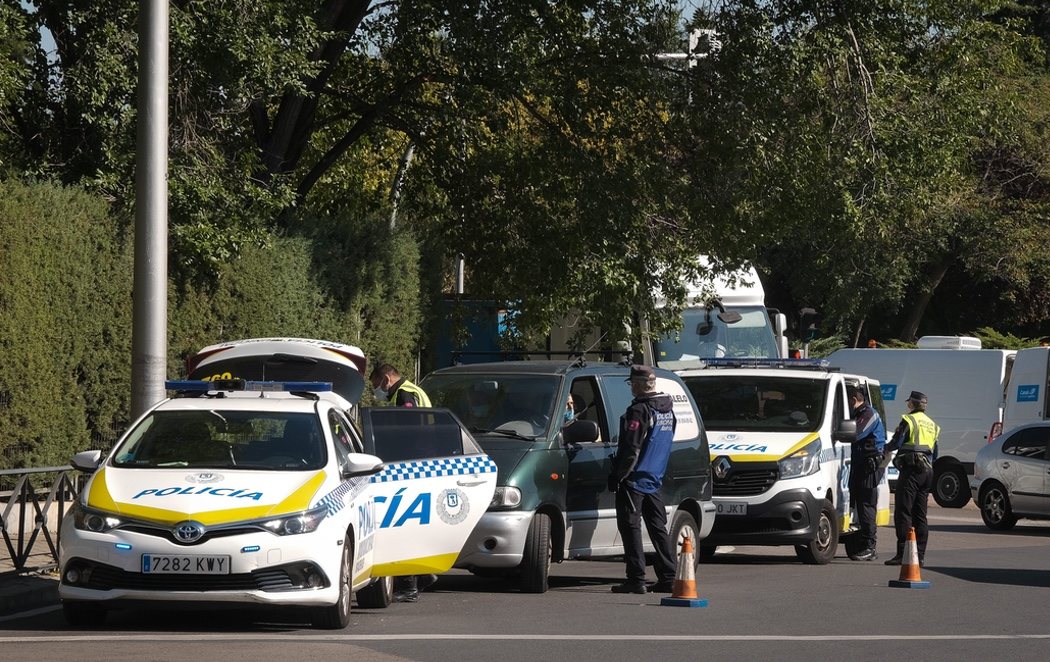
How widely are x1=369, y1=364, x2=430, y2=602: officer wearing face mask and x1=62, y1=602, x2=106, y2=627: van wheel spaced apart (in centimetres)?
287

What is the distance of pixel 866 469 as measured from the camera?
17562 mm

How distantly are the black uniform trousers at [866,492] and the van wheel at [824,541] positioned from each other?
392 millimetres

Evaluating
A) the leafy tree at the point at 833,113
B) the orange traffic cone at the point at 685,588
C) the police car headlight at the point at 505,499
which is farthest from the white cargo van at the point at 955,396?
the police car headlight at the point at 505,499

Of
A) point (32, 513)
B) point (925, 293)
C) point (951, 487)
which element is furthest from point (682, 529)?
point (925, 293)

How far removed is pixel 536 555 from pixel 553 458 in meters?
0.80

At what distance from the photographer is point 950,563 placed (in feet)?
57.8

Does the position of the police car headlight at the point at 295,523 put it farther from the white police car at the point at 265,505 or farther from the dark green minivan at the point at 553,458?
the dark green minivan at the point at 553,458

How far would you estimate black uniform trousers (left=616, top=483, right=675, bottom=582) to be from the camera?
13.1 meters

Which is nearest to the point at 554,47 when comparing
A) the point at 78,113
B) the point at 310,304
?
the point at 310,304

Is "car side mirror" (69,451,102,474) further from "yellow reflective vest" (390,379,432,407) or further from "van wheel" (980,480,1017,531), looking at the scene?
"van wheel" (980,480,1017,531)

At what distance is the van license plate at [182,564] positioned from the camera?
9836mm

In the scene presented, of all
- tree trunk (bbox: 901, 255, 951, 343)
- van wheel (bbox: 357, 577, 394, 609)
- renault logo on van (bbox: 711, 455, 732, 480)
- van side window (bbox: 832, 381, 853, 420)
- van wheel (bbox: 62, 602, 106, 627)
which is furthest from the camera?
tree trunk (bbox: 901, 255, 951, 343)

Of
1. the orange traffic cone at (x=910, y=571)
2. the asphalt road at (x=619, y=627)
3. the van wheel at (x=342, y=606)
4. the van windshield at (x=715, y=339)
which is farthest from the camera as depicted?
the van windshield at (x=715, y=339)

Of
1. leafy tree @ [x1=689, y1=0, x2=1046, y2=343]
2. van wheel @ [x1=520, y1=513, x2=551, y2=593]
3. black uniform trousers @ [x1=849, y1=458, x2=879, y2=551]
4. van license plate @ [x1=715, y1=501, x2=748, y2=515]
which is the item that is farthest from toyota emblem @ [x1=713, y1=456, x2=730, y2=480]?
leafy tree @ [x1=689, y1=0, x2=1046, y2=343]
